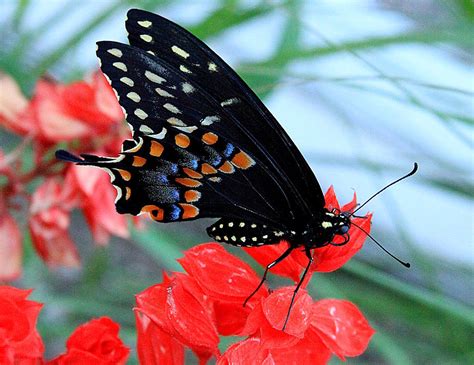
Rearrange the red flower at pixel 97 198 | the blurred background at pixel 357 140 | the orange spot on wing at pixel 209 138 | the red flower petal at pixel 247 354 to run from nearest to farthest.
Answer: the red flower petal at pixel 247 354 < the orange spot on wing at pixel 209 138 < the red flower at pixel 97 198 < the blurred background at pixel 357 140

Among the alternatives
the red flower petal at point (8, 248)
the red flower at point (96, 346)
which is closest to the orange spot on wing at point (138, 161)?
the red flower at point (96, 346)

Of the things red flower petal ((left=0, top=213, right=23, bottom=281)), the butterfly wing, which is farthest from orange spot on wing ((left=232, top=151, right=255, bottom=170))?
red flower petal ((left=0, top=213, right=23, bottom=281))

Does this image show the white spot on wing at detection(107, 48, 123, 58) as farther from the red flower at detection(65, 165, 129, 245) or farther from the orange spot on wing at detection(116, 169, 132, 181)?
the red flower at detection(65, 165, 129, 245)

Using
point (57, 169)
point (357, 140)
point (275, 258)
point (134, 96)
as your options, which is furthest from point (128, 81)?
point (357, 140)

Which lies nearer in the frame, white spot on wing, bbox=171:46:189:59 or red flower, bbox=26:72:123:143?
white spot on wing, bbox=171:46:189:59

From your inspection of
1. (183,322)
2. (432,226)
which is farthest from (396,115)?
(183,322)

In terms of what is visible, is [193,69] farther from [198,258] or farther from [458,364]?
[458,364]

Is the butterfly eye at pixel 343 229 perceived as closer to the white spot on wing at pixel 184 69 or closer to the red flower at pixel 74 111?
the white spot on wing at pixel 184 69
